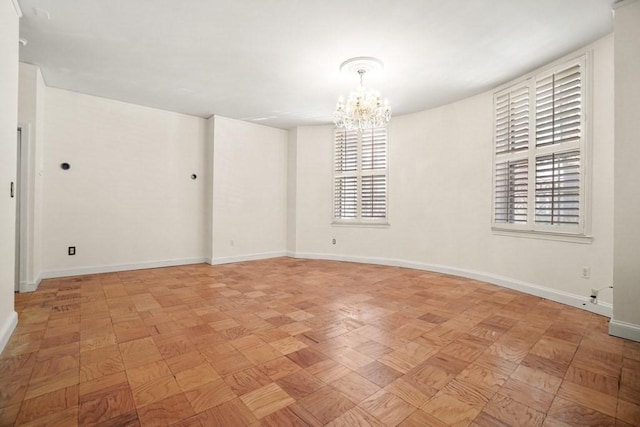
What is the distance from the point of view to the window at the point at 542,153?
10.2 feet

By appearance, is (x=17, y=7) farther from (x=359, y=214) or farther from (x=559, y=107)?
(x=559, y=107)

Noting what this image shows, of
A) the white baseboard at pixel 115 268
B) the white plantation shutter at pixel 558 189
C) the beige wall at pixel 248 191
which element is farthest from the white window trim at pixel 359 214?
the white baseboard at pixel 115 268

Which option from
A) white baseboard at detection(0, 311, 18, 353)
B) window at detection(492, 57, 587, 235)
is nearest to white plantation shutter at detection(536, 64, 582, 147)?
window at detection(492, 57, 587, 235)

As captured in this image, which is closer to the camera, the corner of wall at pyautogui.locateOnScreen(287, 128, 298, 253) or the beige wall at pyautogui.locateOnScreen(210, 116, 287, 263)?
the beige wall at pyautogui.locateOnScreen(210, 116, 287, 263)

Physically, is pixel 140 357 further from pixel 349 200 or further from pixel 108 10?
pixel 349 200

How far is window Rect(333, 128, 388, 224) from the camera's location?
5.56 meters

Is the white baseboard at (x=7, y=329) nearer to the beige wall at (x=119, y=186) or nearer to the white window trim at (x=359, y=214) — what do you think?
the beige wall at (x=119, y=186)

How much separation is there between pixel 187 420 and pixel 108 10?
322 cm

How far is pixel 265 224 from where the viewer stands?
6.12 m

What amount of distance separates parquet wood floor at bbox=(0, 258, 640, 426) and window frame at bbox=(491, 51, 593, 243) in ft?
2.66

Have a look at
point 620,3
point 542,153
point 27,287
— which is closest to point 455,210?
point 542,153

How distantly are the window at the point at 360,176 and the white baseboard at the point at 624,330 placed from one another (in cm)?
339

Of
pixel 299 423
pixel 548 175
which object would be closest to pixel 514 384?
pixel 299 423

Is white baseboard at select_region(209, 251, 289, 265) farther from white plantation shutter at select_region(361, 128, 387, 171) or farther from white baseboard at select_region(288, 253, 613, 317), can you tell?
white plantation shutter at select_region(361, 128, 387, 171)
